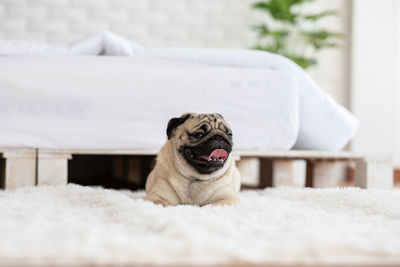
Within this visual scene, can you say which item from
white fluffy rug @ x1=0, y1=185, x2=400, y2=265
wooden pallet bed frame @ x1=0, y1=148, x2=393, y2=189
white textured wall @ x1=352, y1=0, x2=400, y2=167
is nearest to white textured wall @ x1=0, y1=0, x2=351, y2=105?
white textured wall @ x1=352, y1=0, x2=400, y2=167

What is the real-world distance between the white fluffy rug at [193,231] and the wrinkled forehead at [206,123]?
180 mm

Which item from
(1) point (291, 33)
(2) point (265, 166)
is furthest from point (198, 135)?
(1) point (291, 33)

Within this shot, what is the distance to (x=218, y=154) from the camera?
37.3 inches

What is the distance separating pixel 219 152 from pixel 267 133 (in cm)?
49

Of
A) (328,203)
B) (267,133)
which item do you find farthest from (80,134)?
(328,203)

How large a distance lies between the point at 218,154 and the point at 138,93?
0.46 metres

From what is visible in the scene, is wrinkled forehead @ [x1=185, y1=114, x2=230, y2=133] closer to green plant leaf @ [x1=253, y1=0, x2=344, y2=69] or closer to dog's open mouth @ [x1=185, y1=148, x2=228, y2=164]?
dog's open mouth @ [x1=185, y1=148, x2=228, y2=164]

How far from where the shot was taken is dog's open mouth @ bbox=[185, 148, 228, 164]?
3.10 ft

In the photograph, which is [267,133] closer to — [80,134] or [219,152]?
[219,152]

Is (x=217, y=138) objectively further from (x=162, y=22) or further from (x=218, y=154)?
(x=162, y=22)

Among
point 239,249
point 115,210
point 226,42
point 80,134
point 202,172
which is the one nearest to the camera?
point 239,249

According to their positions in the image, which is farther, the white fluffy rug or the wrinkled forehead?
the wrinkled forehead

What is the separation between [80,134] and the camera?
4.18 feet

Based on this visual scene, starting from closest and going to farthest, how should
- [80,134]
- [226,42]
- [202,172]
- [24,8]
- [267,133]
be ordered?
[202,172] → [80,134] → [267,133] → [24,8] → [226,42]
